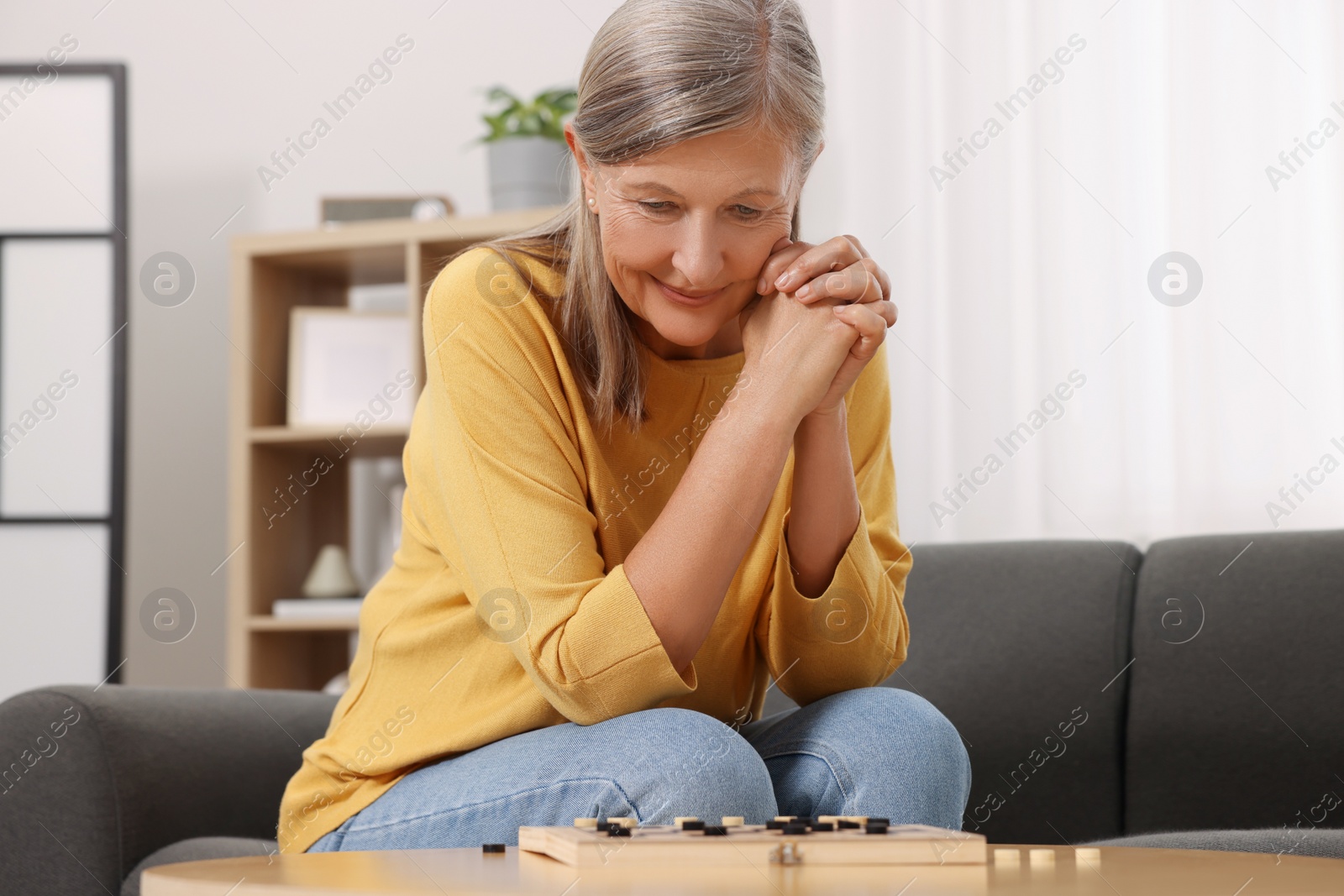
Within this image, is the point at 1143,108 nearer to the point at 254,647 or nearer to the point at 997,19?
the point at 997,19

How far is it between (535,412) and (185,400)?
1983mm

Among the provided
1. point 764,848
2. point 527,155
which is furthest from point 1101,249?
point 764,848

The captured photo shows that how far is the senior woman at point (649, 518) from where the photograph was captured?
936mm

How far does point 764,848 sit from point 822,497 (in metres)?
0.45

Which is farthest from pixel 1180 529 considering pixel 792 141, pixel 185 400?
pixel 185 400

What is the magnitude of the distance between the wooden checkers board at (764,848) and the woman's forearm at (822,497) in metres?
0.40

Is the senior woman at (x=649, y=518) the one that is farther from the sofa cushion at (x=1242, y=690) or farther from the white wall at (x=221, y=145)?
the white wall at (x=221, y=145)

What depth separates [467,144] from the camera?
8.92 ft

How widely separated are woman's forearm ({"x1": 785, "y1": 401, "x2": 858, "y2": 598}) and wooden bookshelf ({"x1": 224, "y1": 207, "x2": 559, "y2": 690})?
4.48 ft

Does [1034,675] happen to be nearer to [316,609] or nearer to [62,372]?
[316,609]

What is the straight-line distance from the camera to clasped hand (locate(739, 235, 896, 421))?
3.46ft

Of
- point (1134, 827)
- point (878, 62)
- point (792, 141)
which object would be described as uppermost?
point (878, 62)

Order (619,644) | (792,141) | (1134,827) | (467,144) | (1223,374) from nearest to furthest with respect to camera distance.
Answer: (619,644) → (792,141) → (1134,827) → (1223,374) → (467,144)

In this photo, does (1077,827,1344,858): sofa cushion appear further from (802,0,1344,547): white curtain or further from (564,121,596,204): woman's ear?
(802,0,1344,547): white curtain
